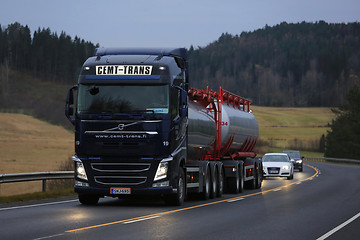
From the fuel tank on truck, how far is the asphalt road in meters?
4.25

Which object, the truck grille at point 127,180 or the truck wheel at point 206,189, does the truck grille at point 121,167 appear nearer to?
the truck grille at point 127,180

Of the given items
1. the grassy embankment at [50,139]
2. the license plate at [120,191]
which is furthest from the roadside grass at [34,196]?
the license plate at [120,191]

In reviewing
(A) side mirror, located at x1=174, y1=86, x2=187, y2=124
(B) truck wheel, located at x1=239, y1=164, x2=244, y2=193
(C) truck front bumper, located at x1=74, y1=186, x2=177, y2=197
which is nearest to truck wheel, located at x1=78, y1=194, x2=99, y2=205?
(C) truck front bumper, located at x1=74, y1=186, x2=177, y2=197

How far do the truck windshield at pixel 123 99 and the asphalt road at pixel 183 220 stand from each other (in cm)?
239

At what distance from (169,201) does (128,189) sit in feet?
4.99

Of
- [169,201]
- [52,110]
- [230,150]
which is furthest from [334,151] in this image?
[169,201]

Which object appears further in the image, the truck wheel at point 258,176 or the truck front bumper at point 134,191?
the truck wheel at point 258,176

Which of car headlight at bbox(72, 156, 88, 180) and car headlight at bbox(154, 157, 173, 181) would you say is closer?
car headlight at bbox(154, 157, 173, 181)

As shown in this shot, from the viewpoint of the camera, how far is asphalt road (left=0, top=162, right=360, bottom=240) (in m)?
12.2

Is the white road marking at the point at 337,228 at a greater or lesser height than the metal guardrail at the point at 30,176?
lesser

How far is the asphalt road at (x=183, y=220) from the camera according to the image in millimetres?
12203

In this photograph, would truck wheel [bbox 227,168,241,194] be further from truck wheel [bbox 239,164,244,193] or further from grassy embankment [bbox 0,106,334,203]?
grassy embankment [bbox 0,106,334,203]

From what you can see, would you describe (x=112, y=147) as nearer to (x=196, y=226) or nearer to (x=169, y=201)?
(x=169, y=201)

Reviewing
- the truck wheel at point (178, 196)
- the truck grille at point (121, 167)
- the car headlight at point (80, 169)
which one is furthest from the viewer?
the truck wheel at point (178, 196)
